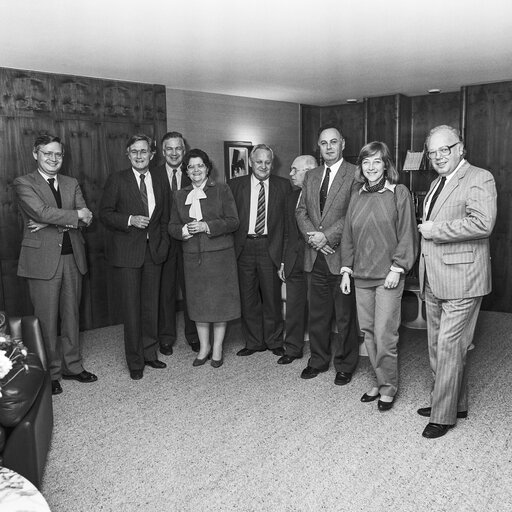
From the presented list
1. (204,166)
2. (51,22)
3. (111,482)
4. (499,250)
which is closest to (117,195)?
(204,166)

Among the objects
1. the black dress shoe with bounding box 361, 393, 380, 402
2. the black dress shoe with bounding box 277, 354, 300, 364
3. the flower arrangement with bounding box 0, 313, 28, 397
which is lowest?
the black dress shoe with bounding box 361, 393, 380, 402

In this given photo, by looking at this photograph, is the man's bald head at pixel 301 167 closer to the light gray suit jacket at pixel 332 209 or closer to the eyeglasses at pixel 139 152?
the light gray suit jacket at pixel 332 209

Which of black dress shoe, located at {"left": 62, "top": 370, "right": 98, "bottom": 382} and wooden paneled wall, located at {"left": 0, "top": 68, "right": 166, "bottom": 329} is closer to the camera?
black dress shoe, located at {"left": 62, "top": 370, "right": 98, "bottom": 382}

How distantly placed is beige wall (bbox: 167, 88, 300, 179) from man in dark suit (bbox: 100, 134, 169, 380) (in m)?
2.13

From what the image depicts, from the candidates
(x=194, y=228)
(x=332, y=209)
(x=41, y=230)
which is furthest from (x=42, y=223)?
(x=332, y=209)

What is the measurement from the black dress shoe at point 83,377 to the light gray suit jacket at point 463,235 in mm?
2684

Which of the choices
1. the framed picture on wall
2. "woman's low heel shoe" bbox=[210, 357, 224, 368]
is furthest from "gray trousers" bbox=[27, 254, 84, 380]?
the framed picture on wall

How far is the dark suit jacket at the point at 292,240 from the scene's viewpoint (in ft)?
15.7

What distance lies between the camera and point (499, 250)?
22.1ft

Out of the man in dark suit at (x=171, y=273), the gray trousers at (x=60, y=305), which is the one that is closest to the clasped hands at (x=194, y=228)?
the man in dark suit at (x=171, y=273)

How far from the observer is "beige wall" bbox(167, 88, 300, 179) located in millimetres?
6789

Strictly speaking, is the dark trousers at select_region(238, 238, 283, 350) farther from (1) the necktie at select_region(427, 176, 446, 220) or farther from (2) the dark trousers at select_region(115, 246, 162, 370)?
(1) the necktie at select_region(427, 176, 446, 220)

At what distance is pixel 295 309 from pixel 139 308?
1293 mm

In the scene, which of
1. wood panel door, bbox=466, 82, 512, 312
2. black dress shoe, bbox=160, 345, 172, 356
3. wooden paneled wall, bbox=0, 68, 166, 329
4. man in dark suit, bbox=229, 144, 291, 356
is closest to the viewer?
man in dark suit, bbox=229, 144, 291, 356
